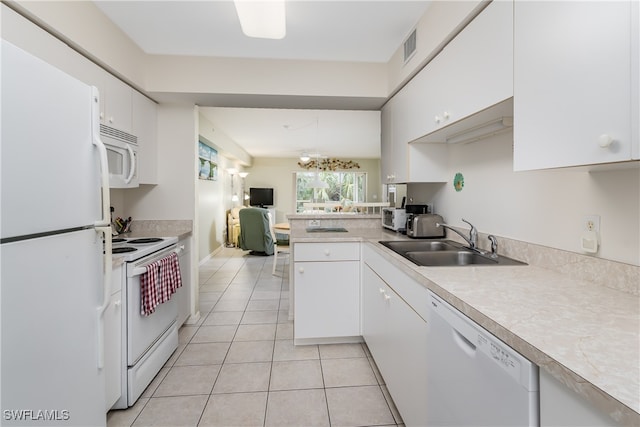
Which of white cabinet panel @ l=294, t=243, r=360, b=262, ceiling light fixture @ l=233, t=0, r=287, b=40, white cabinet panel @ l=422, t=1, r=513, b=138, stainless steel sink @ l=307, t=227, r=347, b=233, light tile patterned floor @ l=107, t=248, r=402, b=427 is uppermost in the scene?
ceiling light fixture @ l=233, t=0, r=287, b=40

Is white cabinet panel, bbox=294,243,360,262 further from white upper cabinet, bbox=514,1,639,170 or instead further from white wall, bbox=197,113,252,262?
white wall, bbox=197,113,252,262

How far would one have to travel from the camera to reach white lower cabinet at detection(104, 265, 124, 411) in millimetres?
1594

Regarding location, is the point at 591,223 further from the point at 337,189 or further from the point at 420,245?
the point at 337,189

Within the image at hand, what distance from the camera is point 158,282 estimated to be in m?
1.98

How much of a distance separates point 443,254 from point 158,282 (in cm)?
186

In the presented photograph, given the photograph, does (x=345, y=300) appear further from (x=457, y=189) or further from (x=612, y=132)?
(x=612, y=132)

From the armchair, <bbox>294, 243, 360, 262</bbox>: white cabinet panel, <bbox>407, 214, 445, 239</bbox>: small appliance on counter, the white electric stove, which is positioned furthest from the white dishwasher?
the armchair

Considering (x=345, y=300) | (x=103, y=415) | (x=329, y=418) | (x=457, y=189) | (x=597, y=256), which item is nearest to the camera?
(x=597, y=256)

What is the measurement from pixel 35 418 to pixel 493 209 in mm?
2204

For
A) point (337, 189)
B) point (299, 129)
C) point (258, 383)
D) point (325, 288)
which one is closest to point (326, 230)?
point (325, 288)

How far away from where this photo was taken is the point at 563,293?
3.37ft

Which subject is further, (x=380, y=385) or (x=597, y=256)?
(x=380, y=385)

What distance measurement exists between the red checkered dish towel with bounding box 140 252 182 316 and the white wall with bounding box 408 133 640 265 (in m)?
2.11

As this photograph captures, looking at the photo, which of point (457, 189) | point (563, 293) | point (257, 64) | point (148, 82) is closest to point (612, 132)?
point (563, 293)
